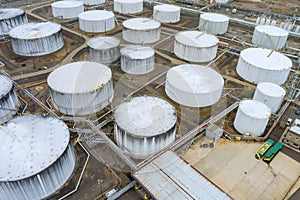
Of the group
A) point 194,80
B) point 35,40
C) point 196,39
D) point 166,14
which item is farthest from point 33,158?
point 166,14

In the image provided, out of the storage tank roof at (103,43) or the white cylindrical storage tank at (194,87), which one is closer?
the white cylindrical storage tank at (194,87)

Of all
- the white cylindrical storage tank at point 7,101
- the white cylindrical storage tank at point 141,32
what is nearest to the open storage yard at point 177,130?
the white cylindrical storage tank at point 7,101

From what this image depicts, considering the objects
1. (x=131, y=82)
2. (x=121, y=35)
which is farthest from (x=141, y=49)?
(x=121, y=35)

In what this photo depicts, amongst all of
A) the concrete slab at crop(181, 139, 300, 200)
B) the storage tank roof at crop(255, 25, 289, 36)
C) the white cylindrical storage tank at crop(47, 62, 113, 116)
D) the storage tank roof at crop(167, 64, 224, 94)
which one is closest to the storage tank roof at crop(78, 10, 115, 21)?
the white cylindrical storage tank at crop(47, 62, 113, 116)

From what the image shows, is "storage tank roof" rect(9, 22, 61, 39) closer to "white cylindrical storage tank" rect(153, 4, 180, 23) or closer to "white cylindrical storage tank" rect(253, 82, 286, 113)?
"white cylindrical storage tank" rect(153, 4, 180, 23)

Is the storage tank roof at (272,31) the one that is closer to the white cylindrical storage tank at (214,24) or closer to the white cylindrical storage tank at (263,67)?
the white cylindrical storage tank at (214,24)

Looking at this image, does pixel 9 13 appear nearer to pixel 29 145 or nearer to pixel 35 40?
pixel 35 40

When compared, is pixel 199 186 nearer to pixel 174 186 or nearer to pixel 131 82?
pixel 174 186
